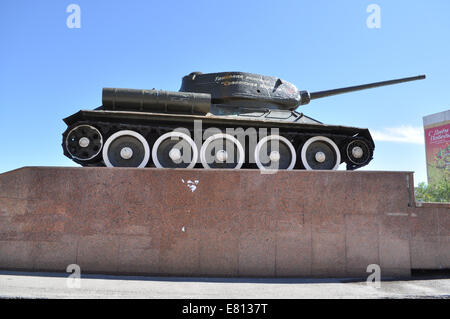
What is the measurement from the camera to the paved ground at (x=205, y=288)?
5.13 meters

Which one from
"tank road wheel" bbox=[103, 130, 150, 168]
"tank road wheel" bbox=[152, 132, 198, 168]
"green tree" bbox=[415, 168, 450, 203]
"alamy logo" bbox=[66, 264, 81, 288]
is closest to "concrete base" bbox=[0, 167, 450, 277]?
"alamy logo" bbox=[66, 264, 81, 288]

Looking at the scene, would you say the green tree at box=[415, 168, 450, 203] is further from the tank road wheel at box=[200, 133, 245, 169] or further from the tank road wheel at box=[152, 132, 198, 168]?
the tank road wheel at box=[152, 132, 198, 168]

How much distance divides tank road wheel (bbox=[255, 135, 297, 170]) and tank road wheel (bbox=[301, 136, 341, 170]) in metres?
0.40

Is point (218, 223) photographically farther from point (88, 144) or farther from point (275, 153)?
point (88, 144)

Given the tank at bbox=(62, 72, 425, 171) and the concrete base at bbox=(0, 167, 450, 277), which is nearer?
the concrete base at bbox=(0, 167, 450, 277)

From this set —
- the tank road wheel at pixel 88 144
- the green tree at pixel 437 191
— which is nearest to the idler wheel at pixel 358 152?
the tank road wheel at pixel 88 144

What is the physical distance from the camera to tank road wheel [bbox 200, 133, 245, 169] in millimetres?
9898

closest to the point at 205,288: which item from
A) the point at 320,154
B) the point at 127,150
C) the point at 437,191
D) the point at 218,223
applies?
the point at 218,223

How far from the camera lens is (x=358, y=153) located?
406 inches

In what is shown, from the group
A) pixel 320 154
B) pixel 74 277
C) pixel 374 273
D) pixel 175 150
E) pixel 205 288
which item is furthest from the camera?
pixel 320 154

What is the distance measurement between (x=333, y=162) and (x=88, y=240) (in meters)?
6.97

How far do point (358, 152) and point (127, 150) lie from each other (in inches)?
256
